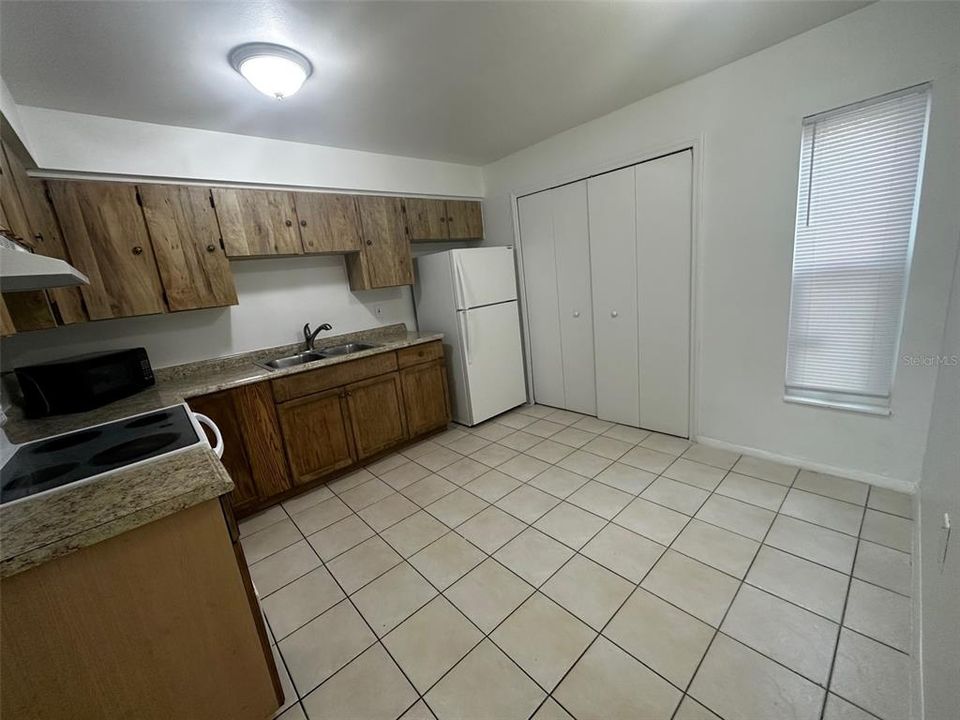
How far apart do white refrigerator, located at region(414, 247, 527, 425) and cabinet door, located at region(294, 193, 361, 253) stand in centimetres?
68

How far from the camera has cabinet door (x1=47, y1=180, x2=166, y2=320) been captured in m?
1.91

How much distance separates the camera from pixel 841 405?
2.08 m

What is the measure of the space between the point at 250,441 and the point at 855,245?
3587 mm

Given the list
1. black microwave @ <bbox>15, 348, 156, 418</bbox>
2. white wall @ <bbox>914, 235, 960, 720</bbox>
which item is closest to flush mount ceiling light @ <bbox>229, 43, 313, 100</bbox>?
black microwave @ <bbox>15, 348, 156, 418</bbox>

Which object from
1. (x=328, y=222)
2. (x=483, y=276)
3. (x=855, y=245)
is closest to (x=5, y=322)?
(x=328, y=222)

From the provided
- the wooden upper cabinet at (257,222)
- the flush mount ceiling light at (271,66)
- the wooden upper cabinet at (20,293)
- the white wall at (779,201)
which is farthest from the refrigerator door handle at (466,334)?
the wooden upper cabinet at (20,293)

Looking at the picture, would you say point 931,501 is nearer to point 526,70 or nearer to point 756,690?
point 756,690

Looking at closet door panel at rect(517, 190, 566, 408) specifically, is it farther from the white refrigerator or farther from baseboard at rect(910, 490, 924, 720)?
baseboard at rect(910, 490, 924, 720)

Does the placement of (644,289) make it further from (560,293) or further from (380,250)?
(380,250)

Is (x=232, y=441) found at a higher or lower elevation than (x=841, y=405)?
higher

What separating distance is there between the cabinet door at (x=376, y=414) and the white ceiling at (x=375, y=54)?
1.80m

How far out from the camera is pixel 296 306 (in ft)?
9.60

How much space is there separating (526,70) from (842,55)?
1.54 m

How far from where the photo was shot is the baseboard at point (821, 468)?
1.97 m
